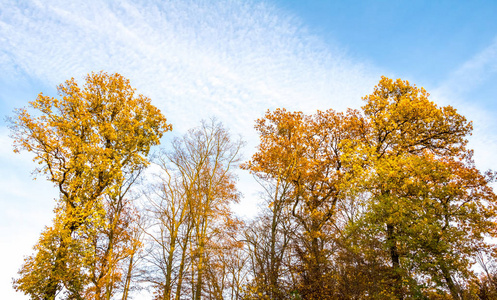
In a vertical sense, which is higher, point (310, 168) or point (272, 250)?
point (310, 168)

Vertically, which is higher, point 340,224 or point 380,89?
point 380,89

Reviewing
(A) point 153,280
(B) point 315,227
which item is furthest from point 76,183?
(B) point 315,227

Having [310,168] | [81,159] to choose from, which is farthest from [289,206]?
[81,159]

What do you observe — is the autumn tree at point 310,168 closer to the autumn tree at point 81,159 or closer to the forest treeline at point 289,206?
the forest treeline at point 289,206

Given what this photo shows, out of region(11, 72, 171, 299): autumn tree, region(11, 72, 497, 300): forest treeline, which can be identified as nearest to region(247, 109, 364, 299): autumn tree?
region(11, 72, 497, 300): forest treeline

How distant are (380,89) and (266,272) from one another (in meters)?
11.3

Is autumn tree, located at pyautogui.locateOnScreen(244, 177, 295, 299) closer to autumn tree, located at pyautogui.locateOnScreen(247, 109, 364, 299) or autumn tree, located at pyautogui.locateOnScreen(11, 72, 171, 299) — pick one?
autumn tree, located at pyautogui.locateOnScreen(247, 109, 364, 299)

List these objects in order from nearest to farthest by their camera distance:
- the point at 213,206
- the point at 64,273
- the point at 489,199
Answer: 1. the point at 64,273
2. the point at 489,199
3. the point at 213,206

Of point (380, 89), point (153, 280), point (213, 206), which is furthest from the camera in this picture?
point (380, 89)

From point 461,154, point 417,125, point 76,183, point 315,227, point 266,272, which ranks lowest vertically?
point 266,272

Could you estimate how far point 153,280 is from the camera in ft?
43.1

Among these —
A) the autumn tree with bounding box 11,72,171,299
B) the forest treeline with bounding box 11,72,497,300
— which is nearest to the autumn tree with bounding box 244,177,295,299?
the forest treeline with bounding box 11,72,497,300

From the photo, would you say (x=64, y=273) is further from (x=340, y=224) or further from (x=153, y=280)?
(x=340, y=224)

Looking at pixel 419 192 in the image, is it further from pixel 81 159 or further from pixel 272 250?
pixel 81 159
